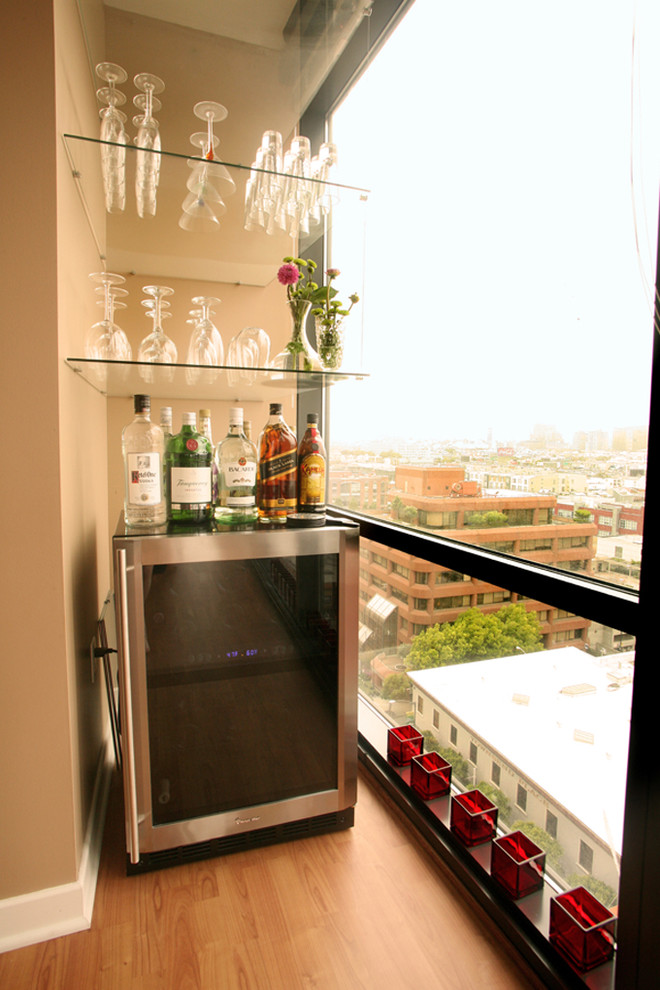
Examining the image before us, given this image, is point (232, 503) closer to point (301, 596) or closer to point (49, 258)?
point (301, 596)

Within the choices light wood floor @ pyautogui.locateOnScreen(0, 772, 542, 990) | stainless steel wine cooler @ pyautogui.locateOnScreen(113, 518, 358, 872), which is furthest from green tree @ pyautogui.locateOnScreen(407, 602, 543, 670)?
light wood floor @ pyautogui.locateOnScreen(0, 772, 542, 990)

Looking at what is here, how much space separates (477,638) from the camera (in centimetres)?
144

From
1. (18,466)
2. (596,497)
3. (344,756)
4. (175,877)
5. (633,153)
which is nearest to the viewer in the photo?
(633,153)

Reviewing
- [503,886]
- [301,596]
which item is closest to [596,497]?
[301,596]

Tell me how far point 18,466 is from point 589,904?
1.44 metres

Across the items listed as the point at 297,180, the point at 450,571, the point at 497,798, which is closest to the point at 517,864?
the point at 497,798

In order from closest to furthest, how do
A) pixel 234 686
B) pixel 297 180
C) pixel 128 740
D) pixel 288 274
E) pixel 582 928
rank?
pixel 582 928
pixel 128 740
pixel 234 686
pixel 288 274
pixel 297 180

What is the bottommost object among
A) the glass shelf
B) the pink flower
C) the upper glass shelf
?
the glass shelf

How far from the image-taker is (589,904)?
3.46 feet

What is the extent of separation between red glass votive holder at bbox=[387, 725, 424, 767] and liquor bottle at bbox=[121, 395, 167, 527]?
975 mm

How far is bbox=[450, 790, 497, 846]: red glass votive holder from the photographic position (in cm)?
132

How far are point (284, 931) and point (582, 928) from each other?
0.63m

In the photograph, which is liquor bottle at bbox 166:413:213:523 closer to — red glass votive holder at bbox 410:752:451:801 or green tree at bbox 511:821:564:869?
red glass votive holder at bbox 410:752:451:801

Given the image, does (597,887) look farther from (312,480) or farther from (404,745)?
(312,480)
